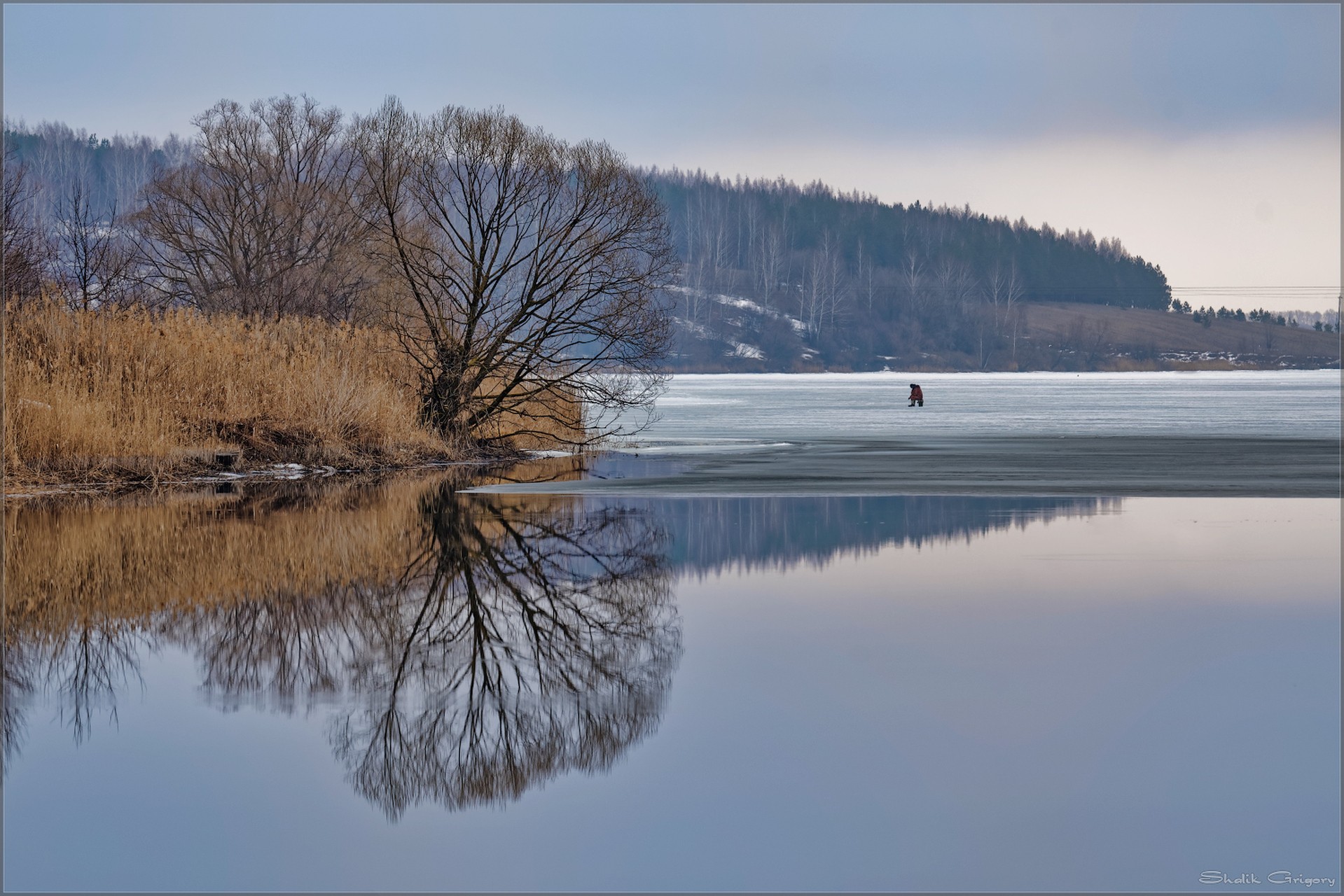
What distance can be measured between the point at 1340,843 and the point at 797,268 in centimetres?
18470

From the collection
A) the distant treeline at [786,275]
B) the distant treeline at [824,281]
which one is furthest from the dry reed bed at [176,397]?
the distant treeline at [824,281]

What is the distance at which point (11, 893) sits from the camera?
4.46 metres

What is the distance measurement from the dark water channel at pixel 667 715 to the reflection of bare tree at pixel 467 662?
0.03 meters

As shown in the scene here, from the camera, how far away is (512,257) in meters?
25.9

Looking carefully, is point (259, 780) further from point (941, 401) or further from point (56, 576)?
point (941, 401)

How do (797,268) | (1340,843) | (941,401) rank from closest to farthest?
(1340,843) → (941,401) → (797,268)

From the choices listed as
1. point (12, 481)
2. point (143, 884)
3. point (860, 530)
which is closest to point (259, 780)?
point (143, 884)

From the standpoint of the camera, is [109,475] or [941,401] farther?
[941,401]

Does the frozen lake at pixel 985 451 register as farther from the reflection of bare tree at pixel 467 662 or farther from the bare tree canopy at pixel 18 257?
the bare tree canopy at pixel 18 257

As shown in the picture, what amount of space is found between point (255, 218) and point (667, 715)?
4894cm

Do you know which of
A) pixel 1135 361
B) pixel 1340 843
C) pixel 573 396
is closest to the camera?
pixel 1340 843

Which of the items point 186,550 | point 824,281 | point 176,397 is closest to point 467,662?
point 186,550

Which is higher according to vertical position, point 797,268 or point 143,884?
point 797,268

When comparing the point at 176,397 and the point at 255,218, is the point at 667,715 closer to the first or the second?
the point at 176,397
